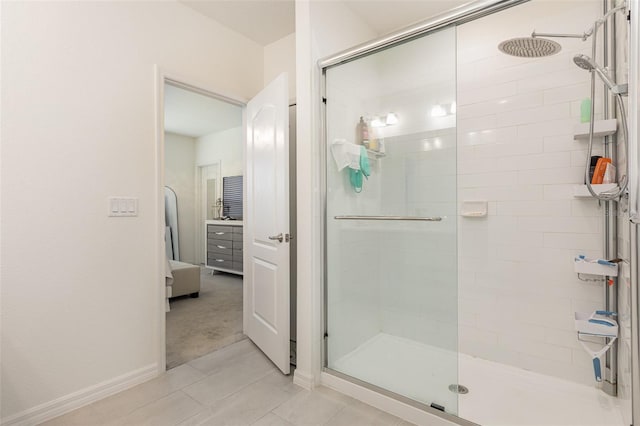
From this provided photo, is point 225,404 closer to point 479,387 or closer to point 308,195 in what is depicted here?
point 308,195

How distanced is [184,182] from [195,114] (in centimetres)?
190

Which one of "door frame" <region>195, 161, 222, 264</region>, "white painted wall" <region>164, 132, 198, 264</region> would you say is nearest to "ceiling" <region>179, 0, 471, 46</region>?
"door frame" <region>195, 161, 222, 264</region>

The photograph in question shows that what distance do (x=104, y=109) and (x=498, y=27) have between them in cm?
274

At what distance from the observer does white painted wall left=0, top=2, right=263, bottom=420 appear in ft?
5.77

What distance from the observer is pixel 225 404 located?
1.96 m

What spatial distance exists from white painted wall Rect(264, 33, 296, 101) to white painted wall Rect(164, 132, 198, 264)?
424 cm

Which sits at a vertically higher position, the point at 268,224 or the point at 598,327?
the point at 268,224

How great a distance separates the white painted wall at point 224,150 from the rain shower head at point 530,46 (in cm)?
495

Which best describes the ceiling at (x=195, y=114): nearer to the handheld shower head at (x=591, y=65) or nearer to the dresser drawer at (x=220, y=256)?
the dresser drawer at (x=220, y=256)

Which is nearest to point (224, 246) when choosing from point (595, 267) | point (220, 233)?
point (220, 233)

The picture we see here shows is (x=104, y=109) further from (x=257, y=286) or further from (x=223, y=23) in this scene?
(x=257, y=286)

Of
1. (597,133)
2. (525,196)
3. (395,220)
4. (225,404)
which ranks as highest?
(597,133)

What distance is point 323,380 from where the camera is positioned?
85.3 inches

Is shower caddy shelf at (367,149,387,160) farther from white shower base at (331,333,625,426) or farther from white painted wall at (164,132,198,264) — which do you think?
white painted wall at (164,132,198,264)
